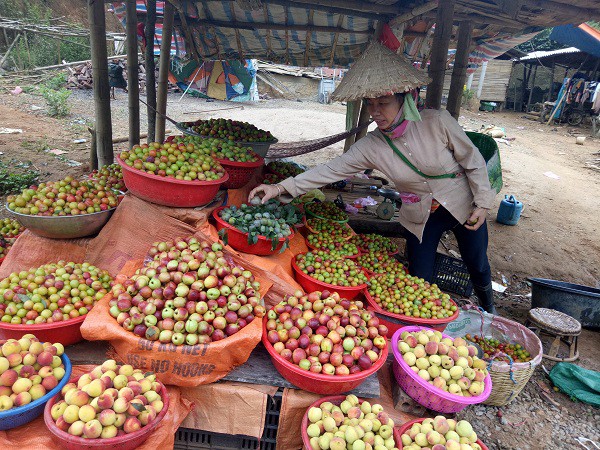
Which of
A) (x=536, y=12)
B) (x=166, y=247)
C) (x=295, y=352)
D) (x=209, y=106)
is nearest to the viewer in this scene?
(x=295, y=352)

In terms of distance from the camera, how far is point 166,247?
2498 millimetres

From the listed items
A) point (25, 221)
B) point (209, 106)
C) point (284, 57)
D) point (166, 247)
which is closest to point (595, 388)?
point (166, 247)

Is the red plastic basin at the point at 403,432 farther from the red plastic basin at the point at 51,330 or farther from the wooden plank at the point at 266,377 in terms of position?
the red plastic basin at the point at 51,330

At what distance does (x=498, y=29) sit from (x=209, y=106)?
42.0ft

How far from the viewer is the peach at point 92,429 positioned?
1544mm

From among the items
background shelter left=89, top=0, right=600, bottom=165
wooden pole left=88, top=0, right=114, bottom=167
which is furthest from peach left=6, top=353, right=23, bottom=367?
background shelter left=89, top=0, right=600, bottom=165

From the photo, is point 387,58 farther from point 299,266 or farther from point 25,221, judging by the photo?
point 25,221

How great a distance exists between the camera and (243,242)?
2.77 meters

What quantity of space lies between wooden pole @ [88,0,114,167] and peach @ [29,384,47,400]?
349 cm

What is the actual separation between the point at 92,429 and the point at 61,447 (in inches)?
10.0

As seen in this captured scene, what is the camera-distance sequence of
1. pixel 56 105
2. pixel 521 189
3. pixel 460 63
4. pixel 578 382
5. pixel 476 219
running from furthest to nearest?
pixel 56 105 < pixel 521 189 < pixel 460 63 < pixel 578 382 < pixel 476 219

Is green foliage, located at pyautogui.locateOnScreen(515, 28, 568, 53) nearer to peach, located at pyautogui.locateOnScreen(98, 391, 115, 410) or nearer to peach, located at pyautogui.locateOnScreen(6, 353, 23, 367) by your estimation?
peach, located at pyautogui.locateOnScreen(98, 391, 115, 410)

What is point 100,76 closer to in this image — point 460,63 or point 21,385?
point 21,385

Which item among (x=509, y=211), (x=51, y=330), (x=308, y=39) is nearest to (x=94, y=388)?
(x=51, y=330)
